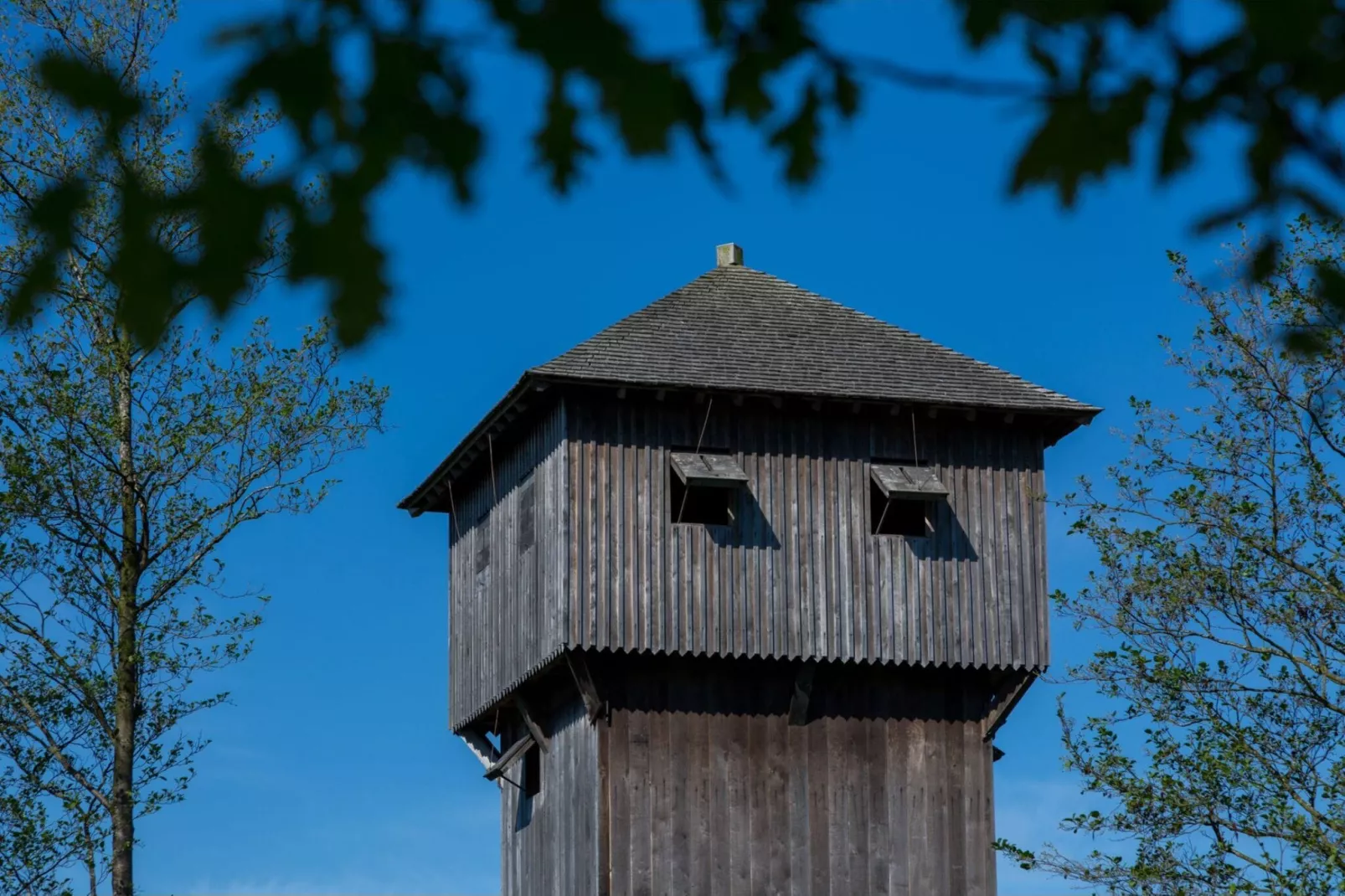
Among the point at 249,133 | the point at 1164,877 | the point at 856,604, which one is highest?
the point at 249,133

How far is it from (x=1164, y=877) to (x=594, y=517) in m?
6.24

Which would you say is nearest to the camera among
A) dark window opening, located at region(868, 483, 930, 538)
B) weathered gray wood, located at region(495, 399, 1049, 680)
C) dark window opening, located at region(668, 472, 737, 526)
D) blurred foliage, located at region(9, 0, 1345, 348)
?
blurred foliage, located at region(9, 0, 1345, 348)

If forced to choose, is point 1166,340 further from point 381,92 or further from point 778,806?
point 381,92

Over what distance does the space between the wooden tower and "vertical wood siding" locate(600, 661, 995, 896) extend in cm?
2

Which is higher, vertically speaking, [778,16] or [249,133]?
[249,133]

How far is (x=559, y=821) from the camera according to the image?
20422mm

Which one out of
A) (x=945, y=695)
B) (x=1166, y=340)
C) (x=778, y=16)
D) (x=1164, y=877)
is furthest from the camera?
(x=945, y=695)

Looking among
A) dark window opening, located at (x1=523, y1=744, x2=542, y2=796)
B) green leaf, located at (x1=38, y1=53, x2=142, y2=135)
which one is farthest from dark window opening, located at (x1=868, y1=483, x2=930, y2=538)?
green leaf, located at (x1=38, y1=53, x2=142, y2=135)

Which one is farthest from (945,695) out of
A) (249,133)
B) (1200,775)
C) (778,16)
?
(778,16)

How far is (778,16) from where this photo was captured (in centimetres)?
371

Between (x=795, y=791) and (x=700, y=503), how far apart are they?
3030 mm

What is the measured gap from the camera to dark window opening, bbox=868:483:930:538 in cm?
2019

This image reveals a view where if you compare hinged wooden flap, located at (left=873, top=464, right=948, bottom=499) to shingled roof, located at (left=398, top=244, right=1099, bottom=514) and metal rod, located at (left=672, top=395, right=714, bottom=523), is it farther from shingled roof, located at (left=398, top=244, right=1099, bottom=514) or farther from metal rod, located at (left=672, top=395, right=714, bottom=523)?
metal rod, located at (left=672, top=395, right=714, bottom=523)

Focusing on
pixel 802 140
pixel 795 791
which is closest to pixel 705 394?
pixel 795 791
